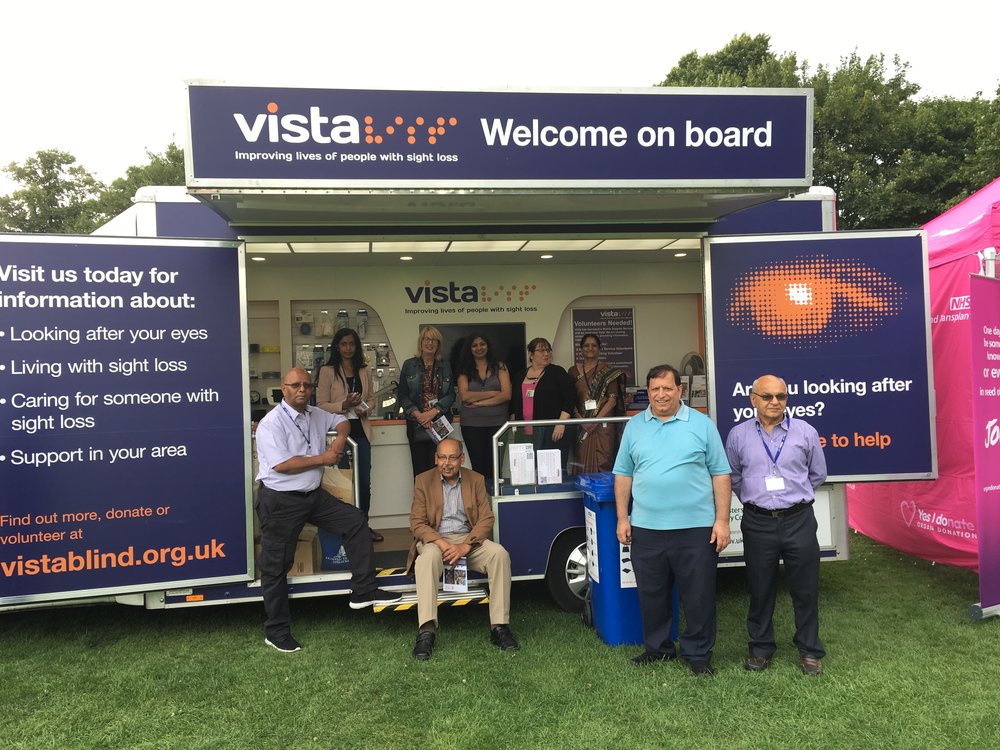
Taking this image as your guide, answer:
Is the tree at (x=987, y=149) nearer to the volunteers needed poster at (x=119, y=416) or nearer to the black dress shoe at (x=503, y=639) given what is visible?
the black dress shoe at (x=503, y=639)

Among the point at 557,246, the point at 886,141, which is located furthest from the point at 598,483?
the point at 886,141

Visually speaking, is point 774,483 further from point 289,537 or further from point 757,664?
point 289,537

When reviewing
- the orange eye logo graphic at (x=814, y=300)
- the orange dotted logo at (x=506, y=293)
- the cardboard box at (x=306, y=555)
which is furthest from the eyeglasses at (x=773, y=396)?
the orange dotted logo at (x=506, y=293)

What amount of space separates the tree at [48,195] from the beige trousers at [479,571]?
2632 centimetres

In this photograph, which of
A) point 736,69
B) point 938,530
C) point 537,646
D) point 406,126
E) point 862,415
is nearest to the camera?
point 406,126

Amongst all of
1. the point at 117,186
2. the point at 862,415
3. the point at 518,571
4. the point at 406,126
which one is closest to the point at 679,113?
the point at 406,126

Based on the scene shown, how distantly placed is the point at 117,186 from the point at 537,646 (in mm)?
26545

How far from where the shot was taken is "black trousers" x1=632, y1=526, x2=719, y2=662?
3473 millimetres

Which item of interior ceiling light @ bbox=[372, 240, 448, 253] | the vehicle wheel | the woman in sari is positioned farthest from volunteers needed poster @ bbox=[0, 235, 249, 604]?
the woman in sari

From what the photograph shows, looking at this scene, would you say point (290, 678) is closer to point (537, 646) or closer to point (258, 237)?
point (537, 646)

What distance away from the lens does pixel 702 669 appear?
3488 millimetres

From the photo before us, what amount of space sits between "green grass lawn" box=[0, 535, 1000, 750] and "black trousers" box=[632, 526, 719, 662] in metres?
0.15

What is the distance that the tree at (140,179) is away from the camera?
2367cm

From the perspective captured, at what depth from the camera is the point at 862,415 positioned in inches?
169
